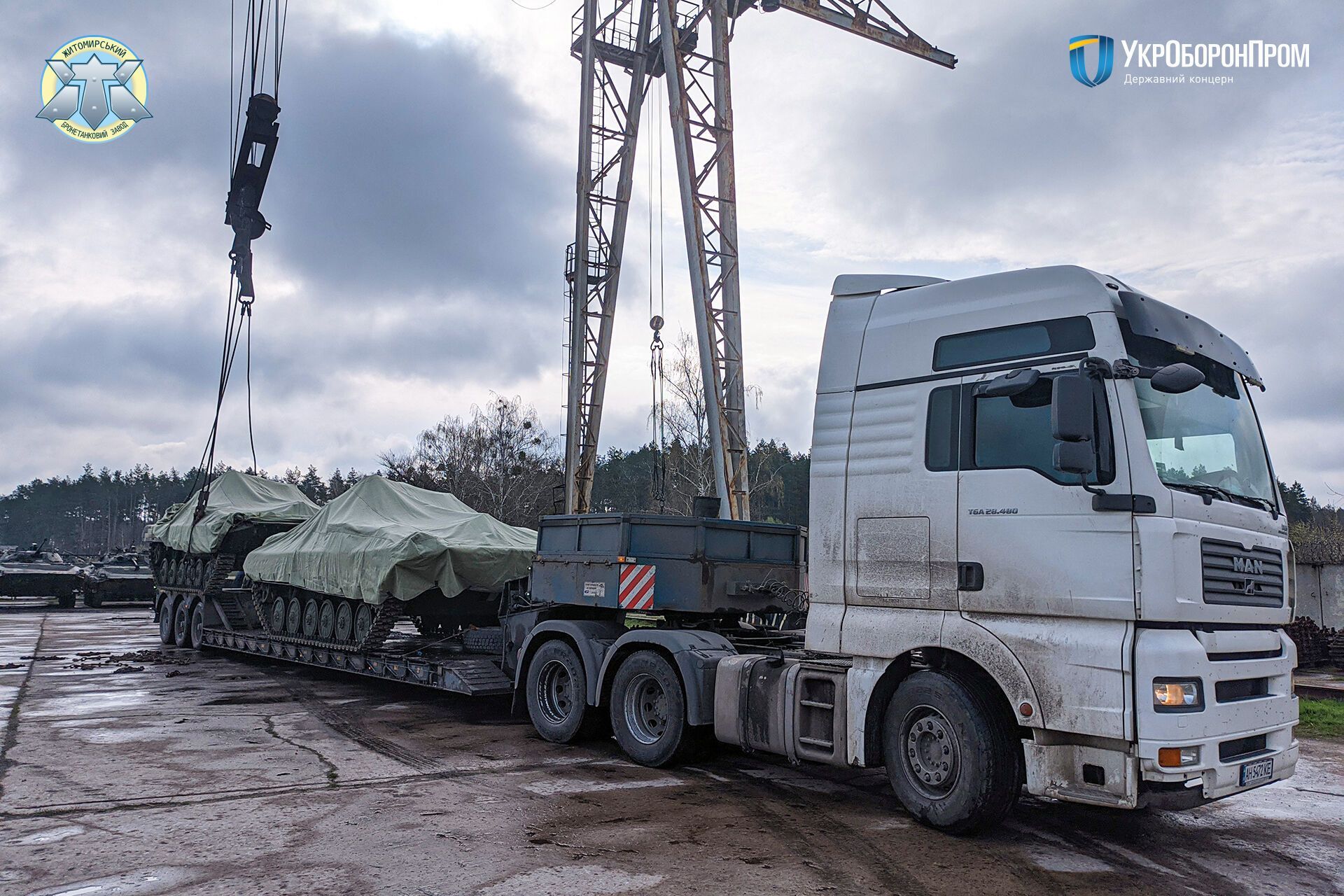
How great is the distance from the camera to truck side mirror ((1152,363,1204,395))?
5.21 metres

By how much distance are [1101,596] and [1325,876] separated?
2.03 m

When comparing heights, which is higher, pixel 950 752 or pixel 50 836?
pixel 950 752

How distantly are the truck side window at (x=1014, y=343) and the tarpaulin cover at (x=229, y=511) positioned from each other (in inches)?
530

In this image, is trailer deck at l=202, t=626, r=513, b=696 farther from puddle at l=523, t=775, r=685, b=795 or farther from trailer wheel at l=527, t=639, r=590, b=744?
puddle at l=523, t=775, r=685, b=795

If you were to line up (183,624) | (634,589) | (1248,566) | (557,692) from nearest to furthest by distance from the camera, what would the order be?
(1248,566) < (634,589) < (557,692) < (183,624)

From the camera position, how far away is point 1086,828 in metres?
6.30

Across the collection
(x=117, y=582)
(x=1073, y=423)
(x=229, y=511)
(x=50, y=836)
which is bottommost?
(x=50, y=836)

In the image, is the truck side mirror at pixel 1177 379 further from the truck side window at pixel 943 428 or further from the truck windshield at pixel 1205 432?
the truck side window at pixel 943 428

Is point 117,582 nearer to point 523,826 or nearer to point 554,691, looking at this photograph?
point 554,691

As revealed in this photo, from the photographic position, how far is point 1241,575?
5434mm

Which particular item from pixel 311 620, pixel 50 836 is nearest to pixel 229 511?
pixel 311 620

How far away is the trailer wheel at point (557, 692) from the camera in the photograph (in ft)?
28.4

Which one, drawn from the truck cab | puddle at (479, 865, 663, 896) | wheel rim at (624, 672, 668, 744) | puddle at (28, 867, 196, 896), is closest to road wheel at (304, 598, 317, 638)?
wheel rim at (624, 672, 668, 744)

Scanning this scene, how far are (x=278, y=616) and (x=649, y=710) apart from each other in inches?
343
